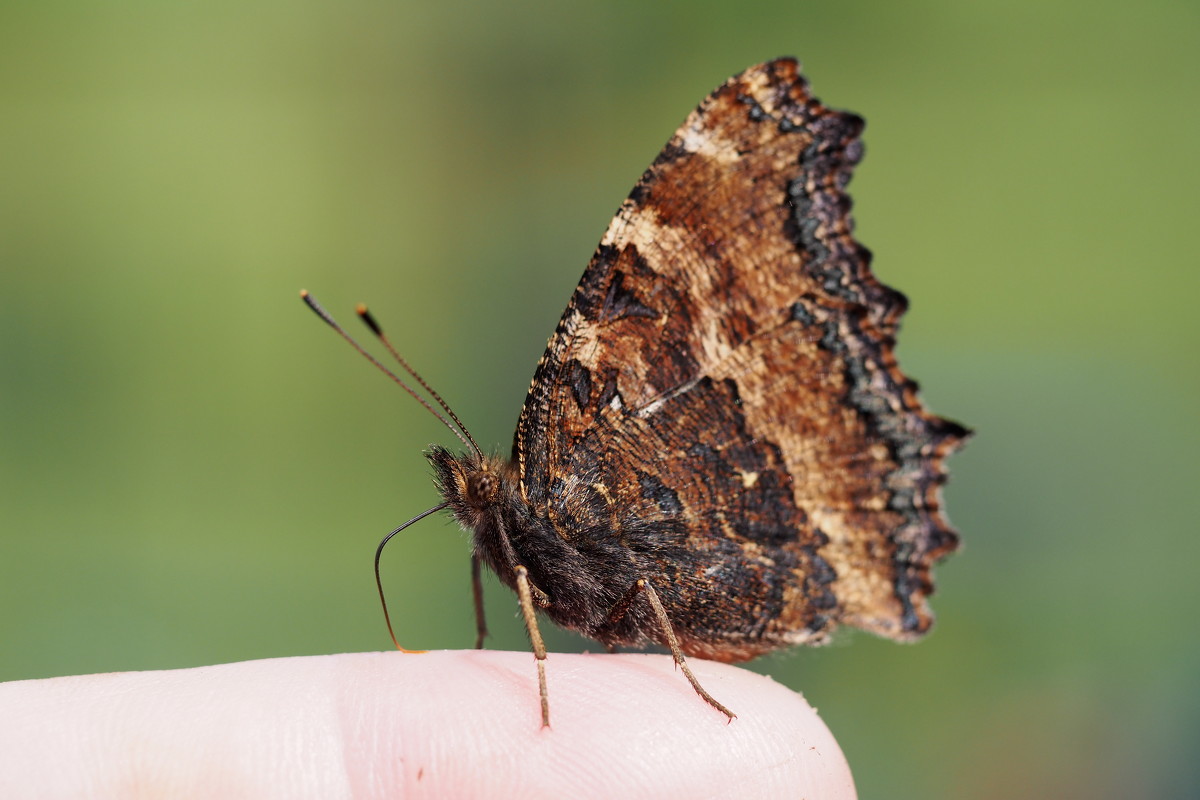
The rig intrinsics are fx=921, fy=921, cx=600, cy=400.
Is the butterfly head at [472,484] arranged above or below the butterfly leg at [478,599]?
above

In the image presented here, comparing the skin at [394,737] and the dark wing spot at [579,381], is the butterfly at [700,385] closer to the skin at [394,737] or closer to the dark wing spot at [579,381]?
the dark wing spot at [579,381]

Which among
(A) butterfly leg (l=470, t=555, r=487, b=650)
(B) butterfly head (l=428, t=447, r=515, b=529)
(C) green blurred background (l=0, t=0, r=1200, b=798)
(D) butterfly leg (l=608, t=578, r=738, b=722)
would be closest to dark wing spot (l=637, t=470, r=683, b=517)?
(D) butterfly leg (l=608, t=578, r=738, b=722)

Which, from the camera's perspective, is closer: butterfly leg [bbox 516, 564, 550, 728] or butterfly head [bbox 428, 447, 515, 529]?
butterfly leg [bbox 516, 564, 550, 728]

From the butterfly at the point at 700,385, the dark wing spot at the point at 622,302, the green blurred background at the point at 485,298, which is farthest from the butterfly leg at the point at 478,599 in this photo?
the green blurred background at the point at 485,298

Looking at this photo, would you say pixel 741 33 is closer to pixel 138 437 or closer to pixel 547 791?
pixel 138 437

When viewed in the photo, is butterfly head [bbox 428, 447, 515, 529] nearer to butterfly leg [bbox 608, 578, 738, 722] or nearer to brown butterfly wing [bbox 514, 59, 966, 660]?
brown butterfly wing [bbox 514, 59, 966, 660]

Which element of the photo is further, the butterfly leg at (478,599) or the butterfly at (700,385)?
the butterfly leg at (478,599)

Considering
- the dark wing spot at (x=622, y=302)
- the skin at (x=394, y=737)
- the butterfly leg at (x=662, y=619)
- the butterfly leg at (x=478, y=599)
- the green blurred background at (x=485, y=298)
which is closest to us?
the skin at (x=394, y=737)
